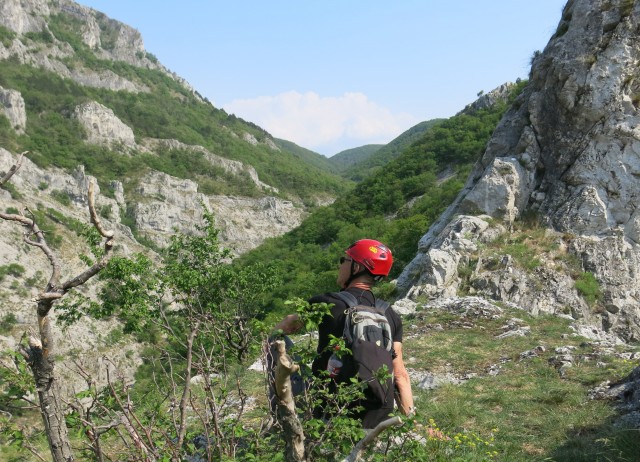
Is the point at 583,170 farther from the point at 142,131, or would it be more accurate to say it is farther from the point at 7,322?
the point at 142,131

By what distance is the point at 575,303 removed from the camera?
1381 cm

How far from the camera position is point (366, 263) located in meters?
3.27

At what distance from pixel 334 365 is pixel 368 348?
251 mm

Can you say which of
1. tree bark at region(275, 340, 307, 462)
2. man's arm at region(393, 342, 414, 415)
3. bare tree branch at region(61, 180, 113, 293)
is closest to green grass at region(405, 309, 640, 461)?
man's arm at region(393, 342, 414, 415)

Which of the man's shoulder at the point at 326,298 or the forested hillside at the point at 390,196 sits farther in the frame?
the forested hillside at the point at 390,196

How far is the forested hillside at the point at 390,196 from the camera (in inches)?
1617

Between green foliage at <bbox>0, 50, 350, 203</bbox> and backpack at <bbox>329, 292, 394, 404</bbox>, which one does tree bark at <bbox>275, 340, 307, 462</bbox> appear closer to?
backpack at <bbox>329, 292, 394, 404</bbox>

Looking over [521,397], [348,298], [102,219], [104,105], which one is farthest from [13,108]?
[348,298]

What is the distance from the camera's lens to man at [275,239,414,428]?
293 centimetres

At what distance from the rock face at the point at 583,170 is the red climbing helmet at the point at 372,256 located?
11.0 m

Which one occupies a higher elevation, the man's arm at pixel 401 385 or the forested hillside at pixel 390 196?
the forested hillside at pixel 390 196

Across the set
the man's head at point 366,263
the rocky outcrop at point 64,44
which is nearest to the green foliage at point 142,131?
the rocky outcrop at point 64,44

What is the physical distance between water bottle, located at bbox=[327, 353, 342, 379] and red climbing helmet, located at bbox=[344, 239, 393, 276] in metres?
0.66

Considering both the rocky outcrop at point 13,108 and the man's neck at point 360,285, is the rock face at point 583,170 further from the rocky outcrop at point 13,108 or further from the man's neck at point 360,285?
the rocky outcrop at point 13,108
